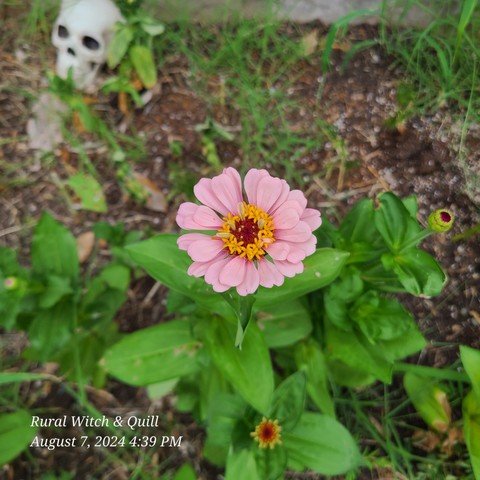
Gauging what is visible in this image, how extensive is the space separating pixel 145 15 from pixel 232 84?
0.42 m

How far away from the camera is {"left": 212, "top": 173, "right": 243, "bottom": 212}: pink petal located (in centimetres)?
103

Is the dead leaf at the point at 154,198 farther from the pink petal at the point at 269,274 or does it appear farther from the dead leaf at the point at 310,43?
the pink petal at the point at 269,274

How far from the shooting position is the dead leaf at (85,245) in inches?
74.7

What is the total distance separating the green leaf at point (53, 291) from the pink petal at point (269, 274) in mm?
617

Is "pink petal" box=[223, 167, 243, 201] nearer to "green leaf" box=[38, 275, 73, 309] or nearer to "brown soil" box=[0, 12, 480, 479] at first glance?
"green leaf" box=[38, 275, 73, 309]

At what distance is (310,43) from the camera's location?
200 centimetres

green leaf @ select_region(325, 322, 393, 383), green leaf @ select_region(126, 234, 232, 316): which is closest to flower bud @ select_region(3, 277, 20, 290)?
green leaf @ select_region(126, 234, 232, 316)

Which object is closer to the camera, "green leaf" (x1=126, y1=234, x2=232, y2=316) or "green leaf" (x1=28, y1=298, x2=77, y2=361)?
"green leaf" (x1=126, y1=234, x2=232, y2=316)

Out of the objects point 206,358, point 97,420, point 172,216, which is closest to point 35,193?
point 172,216

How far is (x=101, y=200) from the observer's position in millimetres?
1946

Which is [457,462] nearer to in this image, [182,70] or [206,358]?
[206,358]

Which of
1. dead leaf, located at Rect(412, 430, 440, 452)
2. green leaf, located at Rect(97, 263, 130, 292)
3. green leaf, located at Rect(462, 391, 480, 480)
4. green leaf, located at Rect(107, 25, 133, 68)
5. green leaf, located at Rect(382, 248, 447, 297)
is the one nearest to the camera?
green leaf, located at Rect(382, 248, 447, 297)

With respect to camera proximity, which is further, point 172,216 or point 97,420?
point 172,216

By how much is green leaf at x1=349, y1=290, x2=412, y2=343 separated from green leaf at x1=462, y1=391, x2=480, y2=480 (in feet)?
1.03
